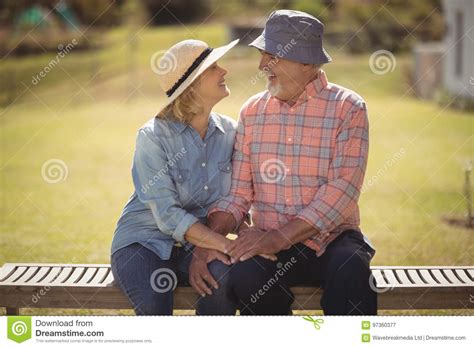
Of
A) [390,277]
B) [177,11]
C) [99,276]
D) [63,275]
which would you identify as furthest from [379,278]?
[177,11]

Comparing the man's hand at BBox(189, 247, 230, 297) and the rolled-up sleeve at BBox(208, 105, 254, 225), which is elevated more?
the rolled-up sleeve at BBox(208, 105, 254, 225)

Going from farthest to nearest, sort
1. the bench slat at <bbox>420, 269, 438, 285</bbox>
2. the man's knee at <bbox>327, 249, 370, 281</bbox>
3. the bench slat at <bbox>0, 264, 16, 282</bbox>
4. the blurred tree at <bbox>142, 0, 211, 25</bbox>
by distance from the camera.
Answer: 1. the blurred tree at <bbox>142, 0, 211, 25</bbox>
2. the bench slat at <bbox>0, 264, 16, 282</bbox>
3. the bench slat at <bbox>420, 269, 438, 285</bbox>
4. the man's knee at <bbox>327, 249, 370, 281</bbox>

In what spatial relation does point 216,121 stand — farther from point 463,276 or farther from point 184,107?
point 463,276

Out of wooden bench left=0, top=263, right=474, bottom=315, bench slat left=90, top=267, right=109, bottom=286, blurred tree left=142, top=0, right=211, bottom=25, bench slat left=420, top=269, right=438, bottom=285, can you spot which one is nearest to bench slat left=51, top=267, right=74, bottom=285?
wooden bench left=0, top=263, right=474, bottom=315

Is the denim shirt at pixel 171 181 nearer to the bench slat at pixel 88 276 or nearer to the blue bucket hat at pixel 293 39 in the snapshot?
the bench slat at pixel 88 276

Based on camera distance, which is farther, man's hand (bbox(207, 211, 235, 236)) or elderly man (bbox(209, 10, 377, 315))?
man's hand (bbox(207, 211, 235, 236))

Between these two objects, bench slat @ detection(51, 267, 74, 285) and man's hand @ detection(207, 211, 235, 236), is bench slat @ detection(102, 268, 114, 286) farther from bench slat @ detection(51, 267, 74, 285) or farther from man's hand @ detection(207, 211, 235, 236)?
man's hand @ detection(207, 211, 235, 236)

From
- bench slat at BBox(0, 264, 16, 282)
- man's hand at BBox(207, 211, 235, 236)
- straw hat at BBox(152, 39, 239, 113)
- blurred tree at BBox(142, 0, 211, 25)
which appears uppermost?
blurred tree at BBox(142, 0, 211, 25)

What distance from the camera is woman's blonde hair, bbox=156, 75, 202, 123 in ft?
11.9

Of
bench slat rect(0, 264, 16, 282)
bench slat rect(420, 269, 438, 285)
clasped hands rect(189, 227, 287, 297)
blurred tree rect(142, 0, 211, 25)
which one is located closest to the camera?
clasped hands rect(189, 227, 287, 297)

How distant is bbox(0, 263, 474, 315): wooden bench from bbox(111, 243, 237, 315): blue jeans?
0.07 metres

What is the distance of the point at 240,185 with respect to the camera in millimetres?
3676

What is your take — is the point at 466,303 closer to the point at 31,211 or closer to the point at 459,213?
the point at 459,213

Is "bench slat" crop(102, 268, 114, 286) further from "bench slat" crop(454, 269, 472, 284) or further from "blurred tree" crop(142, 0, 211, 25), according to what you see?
"blurred tree" crop(142, 0, 211, 25)
